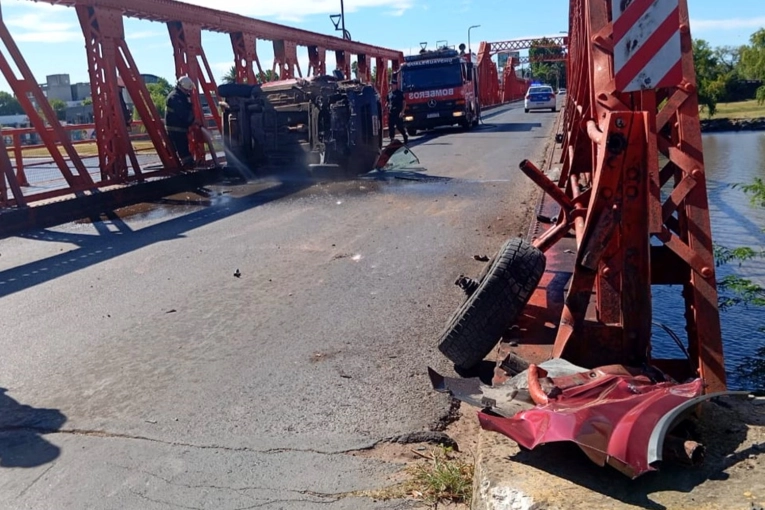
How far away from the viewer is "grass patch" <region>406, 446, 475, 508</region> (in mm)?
3307

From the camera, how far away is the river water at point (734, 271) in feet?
20.6

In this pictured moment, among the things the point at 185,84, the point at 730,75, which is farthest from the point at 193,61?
the point at 730,75

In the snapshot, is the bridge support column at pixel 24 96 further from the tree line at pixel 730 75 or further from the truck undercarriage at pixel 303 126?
the tree line at pixel 730 75

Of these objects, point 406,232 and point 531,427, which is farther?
point 406,232

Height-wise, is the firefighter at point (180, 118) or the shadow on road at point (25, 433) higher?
the firefighter at point (180, 118)

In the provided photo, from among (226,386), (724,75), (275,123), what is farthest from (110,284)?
(724,75)

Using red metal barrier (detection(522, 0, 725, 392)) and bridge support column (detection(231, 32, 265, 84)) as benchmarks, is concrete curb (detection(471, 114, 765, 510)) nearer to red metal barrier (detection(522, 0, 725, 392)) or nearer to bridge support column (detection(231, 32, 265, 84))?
red metal barrier (detection(522, 0, 725, 392))

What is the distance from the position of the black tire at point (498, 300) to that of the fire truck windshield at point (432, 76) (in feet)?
83.0

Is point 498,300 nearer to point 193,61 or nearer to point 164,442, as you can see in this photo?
point 164,442

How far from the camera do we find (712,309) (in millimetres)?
3512

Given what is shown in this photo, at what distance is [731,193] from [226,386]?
1161 cm

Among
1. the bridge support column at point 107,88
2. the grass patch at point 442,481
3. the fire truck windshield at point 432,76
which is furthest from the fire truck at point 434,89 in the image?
the grass patch at point 442,481

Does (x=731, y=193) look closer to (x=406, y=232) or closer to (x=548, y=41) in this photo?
(x=406, y=232)

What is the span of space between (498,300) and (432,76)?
25742 mm
